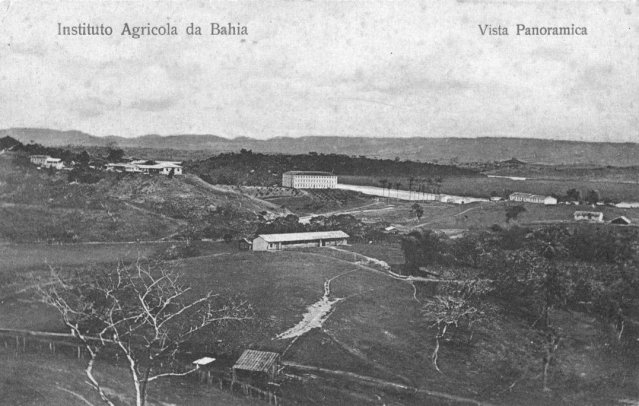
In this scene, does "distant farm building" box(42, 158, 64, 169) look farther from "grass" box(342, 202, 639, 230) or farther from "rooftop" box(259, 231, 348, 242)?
"grass" box(342, 202, 639, 230)

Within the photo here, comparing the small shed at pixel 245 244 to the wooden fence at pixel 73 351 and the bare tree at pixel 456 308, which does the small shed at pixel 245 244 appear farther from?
the bare tree at pixel 456 308

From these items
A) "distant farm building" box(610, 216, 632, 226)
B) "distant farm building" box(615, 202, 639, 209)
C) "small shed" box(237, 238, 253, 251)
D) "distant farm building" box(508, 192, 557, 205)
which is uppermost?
"distant farm building" box(508, 192, 557, 205)

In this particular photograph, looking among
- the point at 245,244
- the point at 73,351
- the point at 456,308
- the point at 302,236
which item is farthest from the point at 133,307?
the point at 456,308

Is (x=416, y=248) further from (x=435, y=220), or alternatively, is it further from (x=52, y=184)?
(x=52, y=184)

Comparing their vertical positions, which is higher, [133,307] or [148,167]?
[148,167]

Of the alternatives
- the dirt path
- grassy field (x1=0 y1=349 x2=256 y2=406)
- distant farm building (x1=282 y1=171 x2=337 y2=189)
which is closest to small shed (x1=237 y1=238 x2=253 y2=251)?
distant farm building (x1=282 y1=171 x2=337 y2=189)

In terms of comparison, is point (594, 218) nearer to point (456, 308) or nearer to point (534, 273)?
point (534, 273)
